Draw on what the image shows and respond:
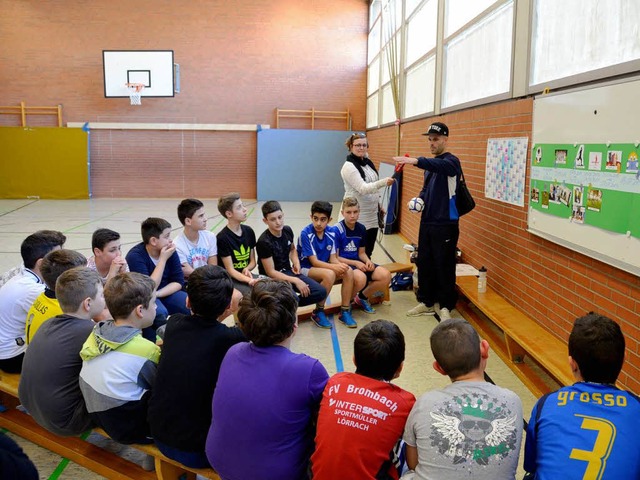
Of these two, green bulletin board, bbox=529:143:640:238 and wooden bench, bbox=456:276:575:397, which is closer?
green bulletin board, bbox=529:143:640:238

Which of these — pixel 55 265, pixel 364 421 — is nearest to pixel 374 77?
pixel 55 265

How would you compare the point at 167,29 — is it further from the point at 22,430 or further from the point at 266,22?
the point at 22,430

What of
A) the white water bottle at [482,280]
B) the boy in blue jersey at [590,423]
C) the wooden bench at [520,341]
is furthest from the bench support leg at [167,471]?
the white water bottle at [482,280]

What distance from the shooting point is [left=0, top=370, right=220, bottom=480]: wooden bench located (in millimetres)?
2301

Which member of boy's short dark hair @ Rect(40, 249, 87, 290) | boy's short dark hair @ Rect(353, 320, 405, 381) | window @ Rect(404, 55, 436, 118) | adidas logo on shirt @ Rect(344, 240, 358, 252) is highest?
window @ Rect(404, 55, 436, 118)

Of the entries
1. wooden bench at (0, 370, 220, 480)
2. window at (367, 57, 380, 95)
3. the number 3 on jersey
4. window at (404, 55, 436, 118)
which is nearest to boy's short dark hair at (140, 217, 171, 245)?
wooden bench at (0, 370, 220, 480)

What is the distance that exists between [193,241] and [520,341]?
2529 mm

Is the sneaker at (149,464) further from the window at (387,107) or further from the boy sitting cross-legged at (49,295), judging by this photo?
the window at (387,107)

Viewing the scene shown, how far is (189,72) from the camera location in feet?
48.3

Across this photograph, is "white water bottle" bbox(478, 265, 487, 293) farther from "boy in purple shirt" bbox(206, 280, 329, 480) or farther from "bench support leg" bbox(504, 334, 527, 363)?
"boy in purple shirt" bbox(206, 280, 329, 480)

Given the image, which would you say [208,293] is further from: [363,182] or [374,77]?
[374,77]

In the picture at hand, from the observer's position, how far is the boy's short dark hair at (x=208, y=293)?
2.17 m

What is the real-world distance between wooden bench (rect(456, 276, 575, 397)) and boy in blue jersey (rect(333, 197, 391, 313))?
2.59 feet

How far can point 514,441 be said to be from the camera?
1660 millimetres
